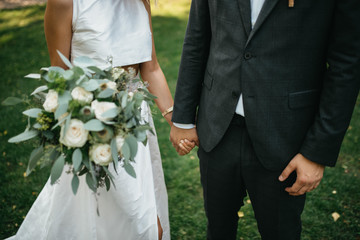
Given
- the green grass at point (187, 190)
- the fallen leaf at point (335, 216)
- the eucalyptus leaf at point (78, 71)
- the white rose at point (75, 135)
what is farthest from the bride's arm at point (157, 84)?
the fallen leaf at point (335, 216)

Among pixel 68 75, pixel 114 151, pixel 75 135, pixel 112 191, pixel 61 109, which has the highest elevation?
pixel 68 75

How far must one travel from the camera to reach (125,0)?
2.20 m

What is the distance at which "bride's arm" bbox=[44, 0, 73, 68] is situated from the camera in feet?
6.32

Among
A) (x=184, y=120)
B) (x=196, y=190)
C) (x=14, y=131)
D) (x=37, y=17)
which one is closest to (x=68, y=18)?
(x=184, y=120)

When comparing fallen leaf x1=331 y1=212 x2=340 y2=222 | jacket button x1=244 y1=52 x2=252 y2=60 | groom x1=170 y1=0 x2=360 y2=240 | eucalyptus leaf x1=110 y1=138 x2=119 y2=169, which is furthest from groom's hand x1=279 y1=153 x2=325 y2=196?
fallen leaf x1=331 y1=212 x2=340 y2=222

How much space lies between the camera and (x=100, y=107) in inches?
55.2

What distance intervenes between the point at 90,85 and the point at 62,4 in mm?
817

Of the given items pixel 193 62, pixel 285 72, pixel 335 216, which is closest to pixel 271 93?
pixel 285 72

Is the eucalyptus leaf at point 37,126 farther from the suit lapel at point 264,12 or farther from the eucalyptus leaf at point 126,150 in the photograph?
the suit lapel at point 264,12

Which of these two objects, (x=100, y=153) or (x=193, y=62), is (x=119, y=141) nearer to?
(x=100, y=153)

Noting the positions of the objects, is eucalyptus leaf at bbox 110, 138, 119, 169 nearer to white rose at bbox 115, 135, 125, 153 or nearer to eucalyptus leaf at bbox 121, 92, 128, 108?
white rose at bbox 115, 135, 125, 153

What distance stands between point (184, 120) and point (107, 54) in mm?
684

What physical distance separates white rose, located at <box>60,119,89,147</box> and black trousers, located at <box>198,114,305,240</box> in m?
0.85

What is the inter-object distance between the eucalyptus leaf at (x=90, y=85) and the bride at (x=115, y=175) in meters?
0.72
